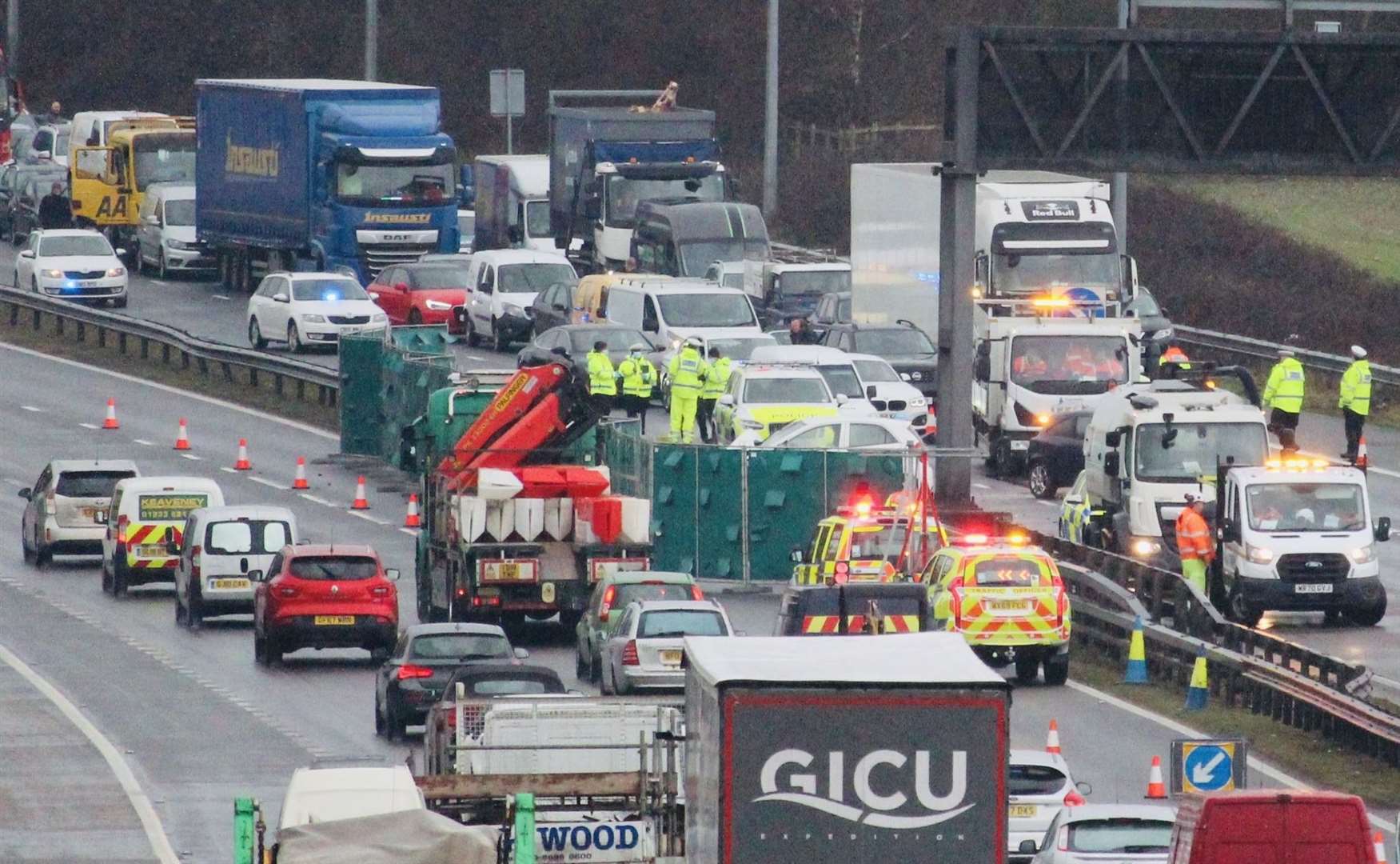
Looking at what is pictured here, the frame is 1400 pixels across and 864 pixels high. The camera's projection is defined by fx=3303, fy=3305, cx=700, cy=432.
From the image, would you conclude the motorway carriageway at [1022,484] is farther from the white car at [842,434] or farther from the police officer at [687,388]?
the police officer at [687,388]

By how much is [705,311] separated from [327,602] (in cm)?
1946

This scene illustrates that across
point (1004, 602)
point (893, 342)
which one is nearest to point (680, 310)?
point (893, 342)

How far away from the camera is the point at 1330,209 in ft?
246

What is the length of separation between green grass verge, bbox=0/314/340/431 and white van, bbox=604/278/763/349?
4.91 meters

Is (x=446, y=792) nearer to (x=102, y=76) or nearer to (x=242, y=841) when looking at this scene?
A: (x=242, y=841)

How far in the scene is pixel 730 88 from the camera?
91.8 meters

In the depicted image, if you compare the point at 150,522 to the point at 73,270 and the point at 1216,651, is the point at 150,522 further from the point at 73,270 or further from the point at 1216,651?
the point at 73,270

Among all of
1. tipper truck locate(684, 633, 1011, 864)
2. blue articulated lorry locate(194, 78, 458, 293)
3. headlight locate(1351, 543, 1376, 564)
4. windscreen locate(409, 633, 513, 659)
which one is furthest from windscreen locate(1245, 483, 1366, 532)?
blue articulated lorry locate(194, 78, 458, 293)

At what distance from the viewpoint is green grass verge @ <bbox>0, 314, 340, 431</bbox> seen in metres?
53.2

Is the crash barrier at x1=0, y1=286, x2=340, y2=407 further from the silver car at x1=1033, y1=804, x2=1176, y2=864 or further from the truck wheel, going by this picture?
the silver car at x1=1033, y1=804, x2=1176, y2=864

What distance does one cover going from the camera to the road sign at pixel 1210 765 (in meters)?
20.7

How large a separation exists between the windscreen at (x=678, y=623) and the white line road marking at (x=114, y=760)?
473 cm

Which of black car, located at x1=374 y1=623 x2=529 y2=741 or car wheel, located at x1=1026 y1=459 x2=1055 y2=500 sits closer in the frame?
black car, located at x1=374 y1=623 x2=529 y2=741

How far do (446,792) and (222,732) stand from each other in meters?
10.1
